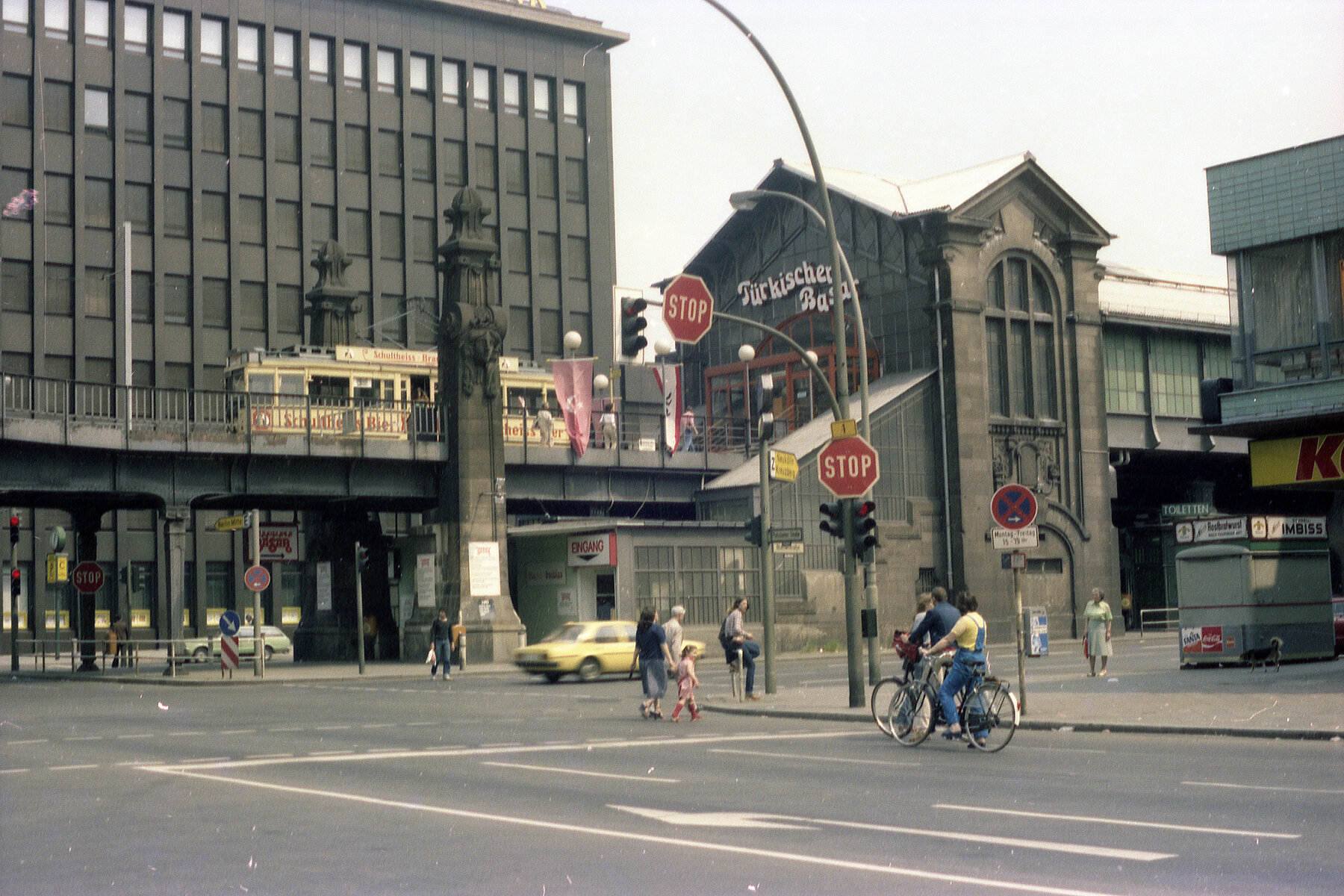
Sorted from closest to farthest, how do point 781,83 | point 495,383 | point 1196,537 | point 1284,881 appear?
point 1284,881
point 781,83
point 1196,537
point 495,383

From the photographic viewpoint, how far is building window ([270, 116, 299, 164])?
248 ft

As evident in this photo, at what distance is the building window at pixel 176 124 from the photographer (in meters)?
72.7

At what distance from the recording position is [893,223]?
56.6m

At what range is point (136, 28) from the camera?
72250mm

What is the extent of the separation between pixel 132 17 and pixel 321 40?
29.2 feet

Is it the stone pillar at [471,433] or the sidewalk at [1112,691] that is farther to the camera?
the stone pillar at [471,433]

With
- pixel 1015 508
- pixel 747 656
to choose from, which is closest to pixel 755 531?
pixel 747 656

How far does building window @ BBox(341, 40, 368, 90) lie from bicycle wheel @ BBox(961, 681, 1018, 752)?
6678 cm

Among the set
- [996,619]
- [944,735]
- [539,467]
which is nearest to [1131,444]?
[996,619]

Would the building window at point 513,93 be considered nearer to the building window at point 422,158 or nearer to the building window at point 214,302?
the building window at point 422,158

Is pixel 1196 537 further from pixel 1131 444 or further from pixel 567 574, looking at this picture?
pixel 1131 444

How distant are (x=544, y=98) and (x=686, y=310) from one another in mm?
62250

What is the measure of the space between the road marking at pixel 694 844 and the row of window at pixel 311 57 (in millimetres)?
64562

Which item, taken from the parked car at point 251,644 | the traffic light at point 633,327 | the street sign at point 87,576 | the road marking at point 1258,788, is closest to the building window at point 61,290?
the parked car at point 251,644
